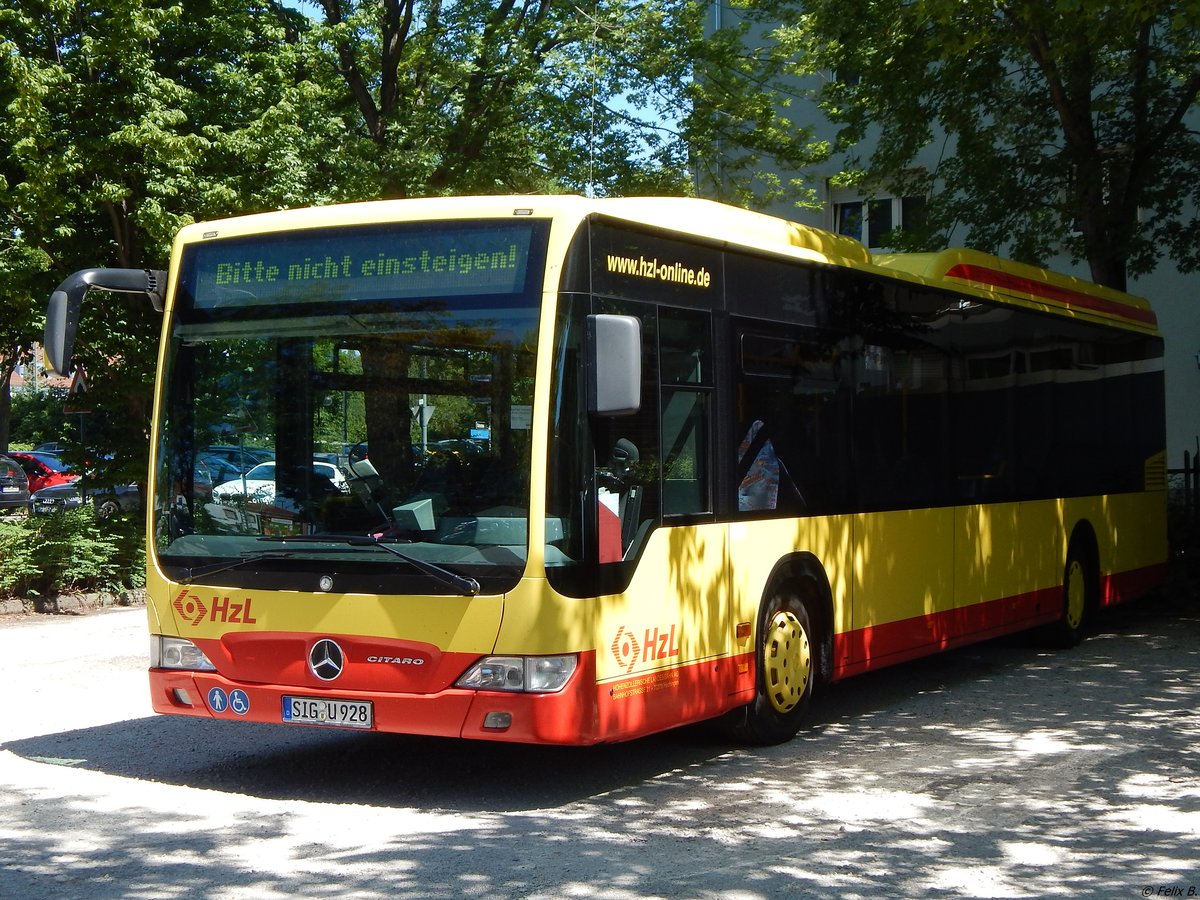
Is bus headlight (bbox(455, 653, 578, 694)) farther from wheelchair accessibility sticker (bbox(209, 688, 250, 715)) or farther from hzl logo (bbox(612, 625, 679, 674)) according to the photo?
wheelchair accessibility sticker (bbox(209, 688, 250, 715))

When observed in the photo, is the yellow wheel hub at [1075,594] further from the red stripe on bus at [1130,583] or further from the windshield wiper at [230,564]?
the windshield wiper at [230,564]

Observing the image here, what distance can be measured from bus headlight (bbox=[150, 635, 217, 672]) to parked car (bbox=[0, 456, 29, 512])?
1022 inches

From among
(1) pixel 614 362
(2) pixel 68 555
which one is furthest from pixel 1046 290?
(2) pixel 68 555

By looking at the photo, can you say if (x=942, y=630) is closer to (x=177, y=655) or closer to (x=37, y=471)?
(x=177, y=655)

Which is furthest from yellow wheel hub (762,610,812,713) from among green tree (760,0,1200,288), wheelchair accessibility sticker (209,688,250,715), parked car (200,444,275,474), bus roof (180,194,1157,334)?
green tree (760,0,1200,288)

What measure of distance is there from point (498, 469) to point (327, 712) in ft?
4.67

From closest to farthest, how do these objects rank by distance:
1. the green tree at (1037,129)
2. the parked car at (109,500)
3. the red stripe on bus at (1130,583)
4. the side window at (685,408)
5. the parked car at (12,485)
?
1. the side window at (685,408)
2. the red stripe on bus at (1130,583)
3. the green tree at (1037,129)
4. the parked car at (109,500)
5. the parked car at (12,485)

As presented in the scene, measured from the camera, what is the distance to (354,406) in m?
7.39

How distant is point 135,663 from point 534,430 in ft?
21.6

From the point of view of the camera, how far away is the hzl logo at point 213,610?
7531 millimetres

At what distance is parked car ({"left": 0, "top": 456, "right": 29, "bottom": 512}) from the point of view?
106 ft

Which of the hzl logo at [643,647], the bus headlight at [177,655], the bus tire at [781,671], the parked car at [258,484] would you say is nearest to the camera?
the hzl logo at [643,647]

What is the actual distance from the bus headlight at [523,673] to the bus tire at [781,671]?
186 cm

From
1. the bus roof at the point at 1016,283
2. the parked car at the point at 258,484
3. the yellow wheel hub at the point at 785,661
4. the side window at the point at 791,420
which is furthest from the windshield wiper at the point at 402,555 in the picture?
the bus roof at the point at 1016,283
